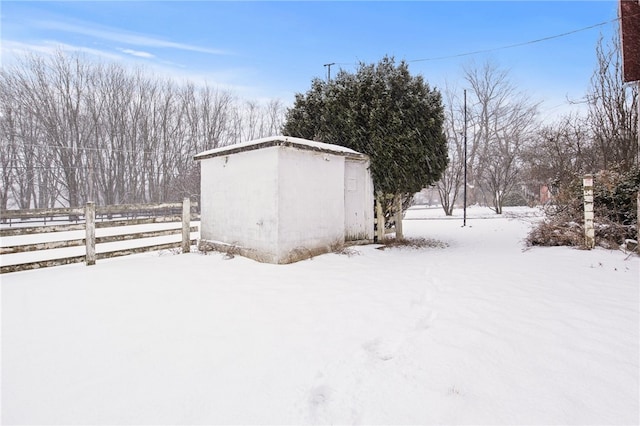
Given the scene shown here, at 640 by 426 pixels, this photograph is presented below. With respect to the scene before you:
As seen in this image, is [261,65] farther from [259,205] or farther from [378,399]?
[378,399]

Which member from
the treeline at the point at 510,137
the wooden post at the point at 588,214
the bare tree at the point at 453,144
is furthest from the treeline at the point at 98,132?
the wooden post at the point at 588,214

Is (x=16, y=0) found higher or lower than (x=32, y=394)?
higher

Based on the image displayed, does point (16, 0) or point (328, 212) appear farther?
point (16, 0)

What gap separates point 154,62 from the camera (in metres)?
26.5

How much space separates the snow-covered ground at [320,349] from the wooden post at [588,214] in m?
1.90

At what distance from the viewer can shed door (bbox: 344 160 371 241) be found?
8266mm

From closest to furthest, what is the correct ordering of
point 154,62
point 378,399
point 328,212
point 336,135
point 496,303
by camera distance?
point 378,399 < point 496,303 < point 328,212 < point 336,135 < point 154,62

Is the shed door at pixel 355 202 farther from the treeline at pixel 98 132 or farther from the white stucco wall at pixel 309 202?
the treeline at pixel 98 132

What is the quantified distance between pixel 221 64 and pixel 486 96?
2149cm

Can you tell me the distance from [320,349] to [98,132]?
98.5 feet

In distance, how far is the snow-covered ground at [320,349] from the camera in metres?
2.06

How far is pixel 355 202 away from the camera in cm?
846

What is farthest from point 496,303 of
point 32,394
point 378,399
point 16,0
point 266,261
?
point 16,0

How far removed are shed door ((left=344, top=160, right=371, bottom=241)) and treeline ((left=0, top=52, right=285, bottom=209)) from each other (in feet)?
55.6
